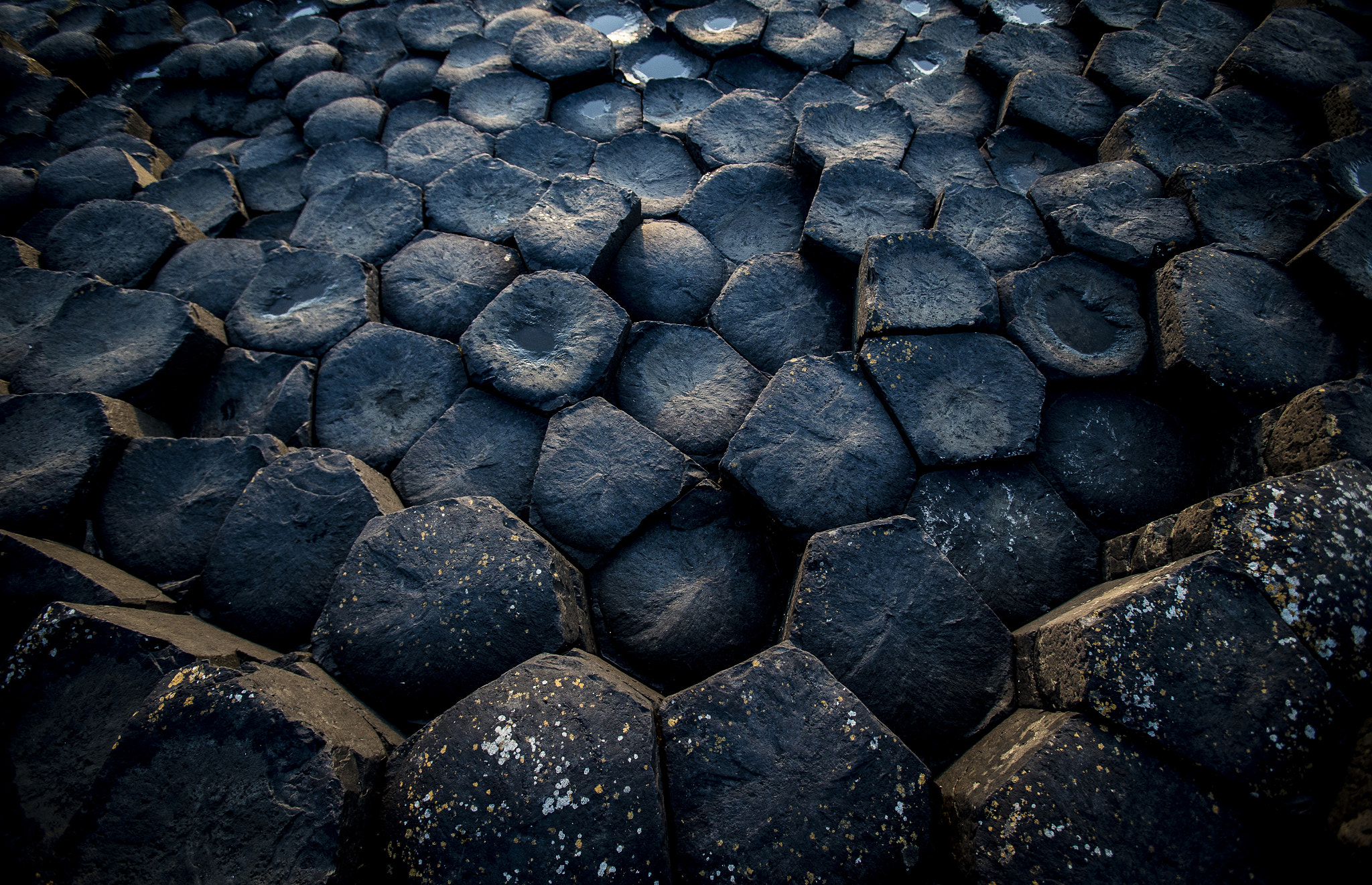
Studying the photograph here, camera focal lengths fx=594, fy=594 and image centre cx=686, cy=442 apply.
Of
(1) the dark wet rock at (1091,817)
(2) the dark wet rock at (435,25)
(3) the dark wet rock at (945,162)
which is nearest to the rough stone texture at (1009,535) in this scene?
(1) the dark wet rock at (1091,817)

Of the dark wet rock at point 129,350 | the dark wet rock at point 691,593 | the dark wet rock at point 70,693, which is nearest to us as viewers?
the dark wet rock at point 70,693

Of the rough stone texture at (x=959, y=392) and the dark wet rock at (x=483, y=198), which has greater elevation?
the dark wet rock at (x=483, y=198)

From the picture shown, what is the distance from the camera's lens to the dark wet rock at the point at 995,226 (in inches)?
78.6

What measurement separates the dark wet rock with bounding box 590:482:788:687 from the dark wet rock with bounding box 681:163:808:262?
1.03 metres

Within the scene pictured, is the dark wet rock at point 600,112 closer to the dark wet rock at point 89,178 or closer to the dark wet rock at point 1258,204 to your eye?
the dark wet rock at point 89,178

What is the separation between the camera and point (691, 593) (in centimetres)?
158

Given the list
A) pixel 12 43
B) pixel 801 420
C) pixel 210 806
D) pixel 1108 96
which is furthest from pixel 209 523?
pixel 12 43

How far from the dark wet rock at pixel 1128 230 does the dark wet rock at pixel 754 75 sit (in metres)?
1.38

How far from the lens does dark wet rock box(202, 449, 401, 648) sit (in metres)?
1.55

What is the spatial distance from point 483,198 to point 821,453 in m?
1.64

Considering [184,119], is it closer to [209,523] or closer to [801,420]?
[209,523]

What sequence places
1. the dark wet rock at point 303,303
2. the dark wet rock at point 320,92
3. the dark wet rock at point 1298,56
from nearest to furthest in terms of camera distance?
the dark wet rock at point 303,303 → the dark wet rock at point 1298,56 → the dark wet rock at point 320,92

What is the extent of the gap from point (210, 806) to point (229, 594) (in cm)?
62

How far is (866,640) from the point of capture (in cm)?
139
